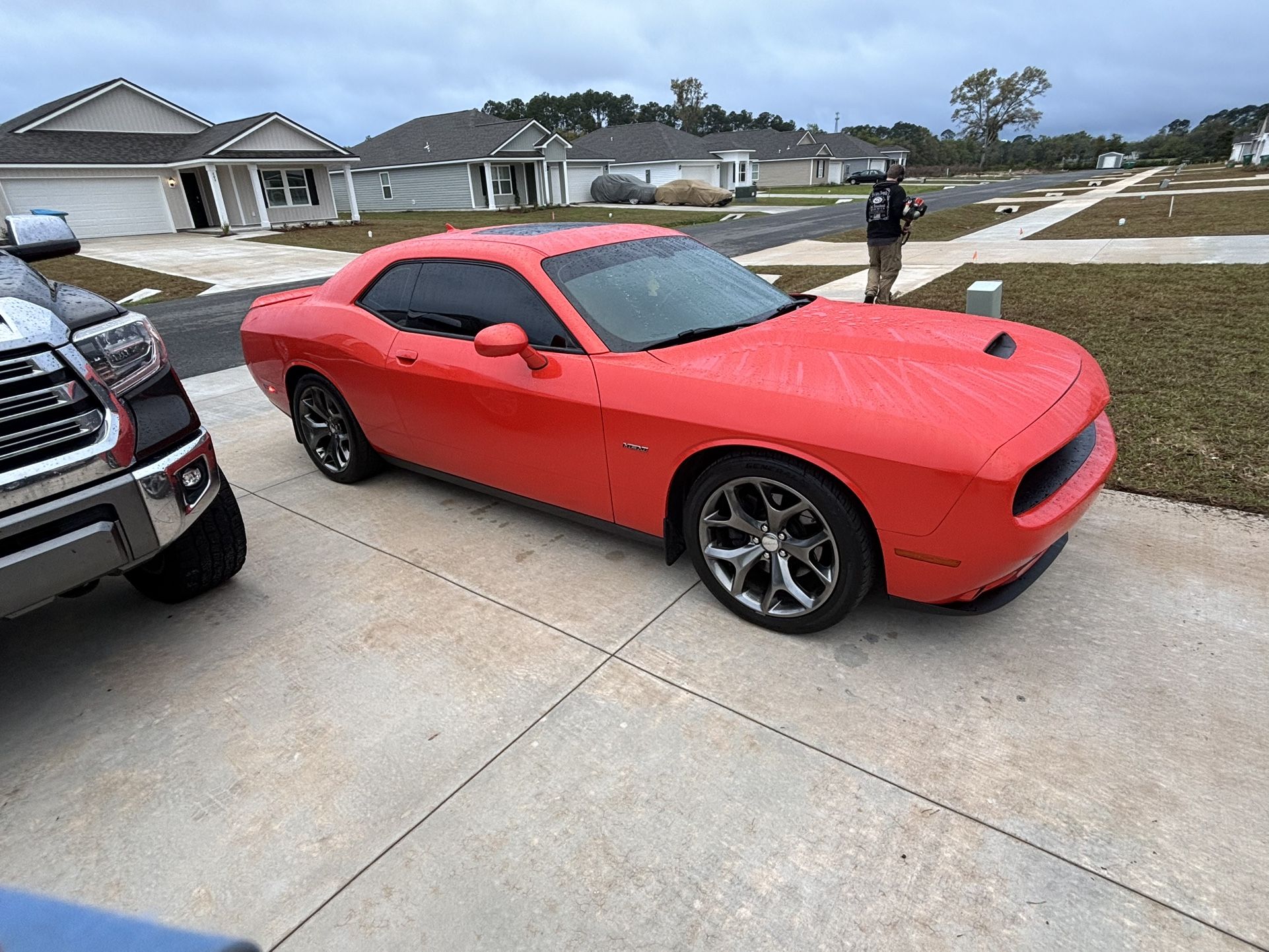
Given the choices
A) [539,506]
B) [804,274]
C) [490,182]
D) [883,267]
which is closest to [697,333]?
[539,506]

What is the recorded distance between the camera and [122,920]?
34.6 inches

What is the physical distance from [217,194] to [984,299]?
30920mm

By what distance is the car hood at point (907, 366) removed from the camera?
96.4 inches

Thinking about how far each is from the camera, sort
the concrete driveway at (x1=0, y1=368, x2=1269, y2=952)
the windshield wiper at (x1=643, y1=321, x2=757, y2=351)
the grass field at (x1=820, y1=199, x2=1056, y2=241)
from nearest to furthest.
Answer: the concrete driveway at (x1=0, y1=368, x2=1269, y2=952), the windshield wiper at (x1=643, y1=321, x2=757, y2=351), the grass field at (x1=820, y1=199, x2=1056, y2=241)

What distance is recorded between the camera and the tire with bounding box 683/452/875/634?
8.50 feet

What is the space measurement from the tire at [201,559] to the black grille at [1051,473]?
3.13 meters

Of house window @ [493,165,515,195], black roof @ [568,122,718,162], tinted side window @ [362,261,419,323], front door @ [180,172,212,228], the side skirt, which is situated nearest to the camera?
the side skirt

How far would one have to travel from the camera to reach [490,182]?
36.8 m

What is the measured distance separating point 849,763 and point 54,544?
2574 millimetres

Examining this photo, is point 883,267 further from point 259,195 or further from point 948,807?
point 259,195

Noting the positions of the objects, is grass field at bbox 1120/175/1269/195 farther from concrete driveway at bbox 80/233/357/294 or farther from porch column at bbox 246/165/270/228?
porch column at bbox 246/165/270/228

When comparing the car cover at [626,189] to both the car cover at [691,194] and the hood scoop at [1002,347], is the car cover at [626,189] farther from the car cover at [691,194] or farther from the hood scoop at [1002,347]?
the hood scoop at [1002,347]

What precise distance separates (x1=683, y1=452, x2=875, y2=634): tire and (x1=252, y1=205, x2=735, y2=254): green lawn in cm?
1982

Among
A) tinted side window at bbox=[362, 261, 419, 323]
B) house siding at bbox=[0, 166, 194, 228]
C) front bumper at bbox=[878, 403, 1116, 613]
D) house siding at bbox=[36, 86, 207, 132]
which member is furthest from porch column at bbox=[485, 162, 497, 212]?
front bumper at bbox=[878, 403, 1116, 613]
